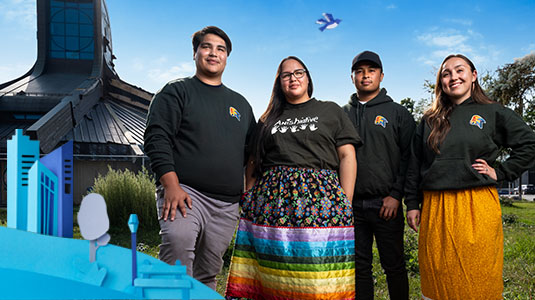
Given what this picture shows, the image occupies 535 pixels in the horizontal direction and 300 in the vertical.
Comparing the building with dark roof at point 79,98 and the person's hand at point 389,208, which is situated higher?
the building with dark roof at point 79,98

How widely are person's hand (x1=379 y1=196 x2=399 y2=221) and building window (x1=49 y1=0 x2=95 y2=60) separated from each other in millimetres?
22161

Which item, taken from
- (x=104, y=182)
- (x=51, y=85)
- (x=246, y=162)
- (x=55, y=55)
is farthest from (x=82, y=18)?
(x=246, y=162)

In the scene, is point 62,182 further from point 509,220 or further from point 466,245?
point 509,220

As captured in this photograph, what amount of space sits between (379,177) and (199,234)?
134cm

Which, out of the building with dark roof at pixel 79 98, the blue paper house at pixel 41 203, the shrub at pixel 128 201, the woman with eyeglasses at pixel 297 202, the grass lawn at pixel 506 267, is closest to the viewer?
the blue paper house at pixel 41 203

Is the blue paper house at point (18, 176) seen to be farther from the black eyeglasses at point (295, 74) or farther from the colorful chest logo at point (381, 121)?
the colorful chest logo at point (381, 121)

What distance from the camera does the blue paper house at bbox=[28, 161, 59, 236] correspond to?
109 cm

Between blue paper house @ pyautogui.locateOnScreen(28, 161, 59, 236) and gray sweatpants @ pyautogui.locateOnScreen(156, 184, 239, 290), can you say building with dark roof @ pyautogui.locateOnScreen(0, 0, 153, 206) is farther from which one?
blue paper house @ pyautogui.locateOnScreen(28, 161, 59, 236)

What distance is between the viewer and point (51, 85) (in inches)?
780

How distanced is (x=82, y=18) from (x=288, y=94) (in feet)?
74.7

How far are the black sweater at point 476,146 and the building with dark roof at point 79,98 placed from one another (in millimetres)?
12573

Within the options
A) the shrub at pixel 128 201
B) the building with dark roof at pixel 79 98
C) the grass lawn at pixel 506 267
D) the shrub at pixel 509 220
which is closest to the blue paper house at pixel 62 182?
the grass lawn at pixel 506 267

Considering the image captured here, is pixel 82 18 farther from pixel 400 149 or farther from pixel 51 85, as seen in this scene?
pixel 400 149

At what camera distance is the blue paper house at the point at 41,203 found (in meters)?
1.09
